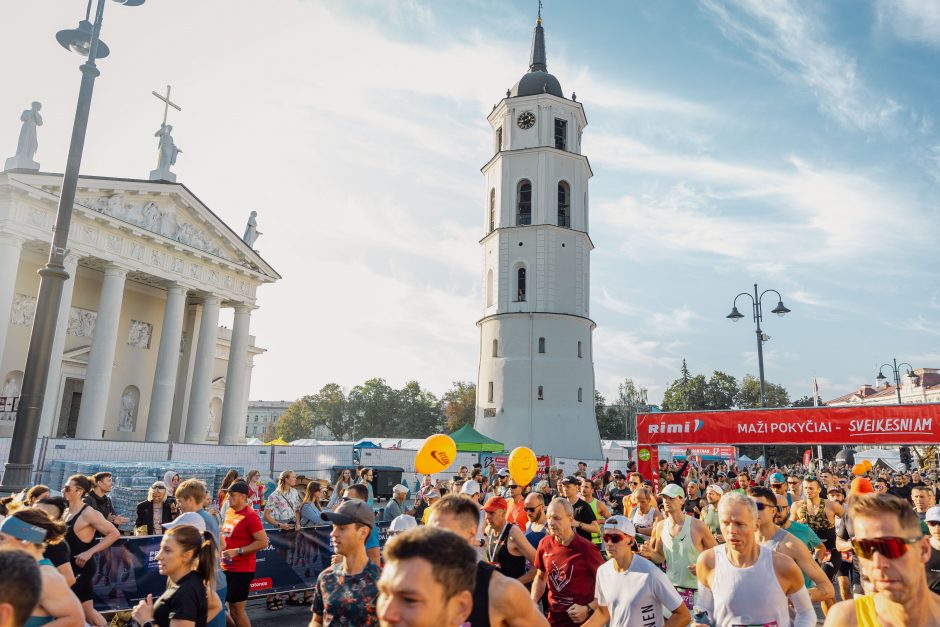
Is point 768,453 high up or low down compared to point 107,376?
down

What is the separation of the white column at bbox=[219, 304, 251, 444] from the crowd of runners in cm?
2433

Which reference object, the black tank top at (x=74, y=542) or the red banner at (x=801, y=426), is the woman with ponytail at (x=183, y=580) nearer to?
the black tank top at (x=74, y=542)

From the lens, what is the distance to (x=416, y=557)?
2305 millimetres

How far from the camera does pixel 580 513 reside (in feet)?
28.5

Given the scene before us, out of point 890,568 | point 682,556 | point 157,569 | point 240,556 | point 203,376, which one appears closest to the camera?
point 890,568

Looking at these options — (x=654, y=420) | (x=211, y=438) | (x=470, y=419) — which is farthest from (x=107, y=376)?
(x=470, y=419)

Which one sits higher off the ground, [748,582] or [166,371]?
[166,371]

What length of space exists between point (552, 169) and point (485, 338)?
12.3 m

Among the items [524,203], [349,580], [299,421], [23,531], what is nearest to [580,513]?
[349,580]

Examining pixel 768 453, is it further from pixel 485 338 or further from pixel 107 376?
pixel 107 376

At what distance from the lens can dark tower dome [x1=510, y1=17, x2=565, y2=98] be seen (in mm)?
44469

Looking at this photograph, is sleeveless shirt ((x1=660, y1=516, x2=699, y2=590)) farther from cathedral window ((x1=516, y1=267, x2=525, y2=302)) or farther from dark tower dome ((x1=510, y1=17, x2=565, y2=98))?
dark tower dome ((x1=510, y1=17, x2=565, y2=98))

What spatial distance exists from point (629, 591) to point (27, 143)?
100ft

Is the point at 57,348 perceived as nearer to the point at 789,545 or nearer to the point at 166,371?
the point at 166,371
